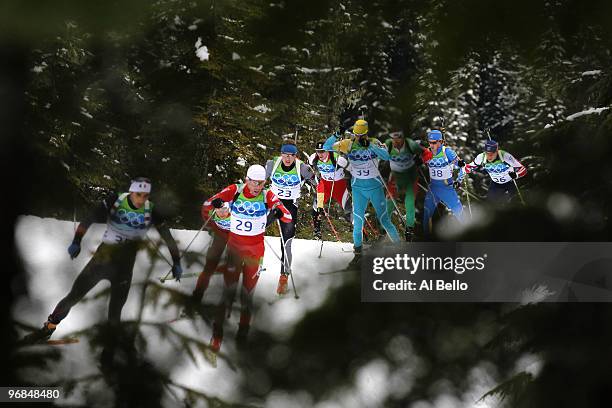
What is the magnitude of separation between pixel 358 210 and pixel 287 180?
68cm

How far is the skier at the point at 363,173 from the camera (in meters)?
4.67

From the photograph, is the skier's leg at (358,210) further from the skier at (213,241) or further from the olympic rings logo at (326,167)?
the skier at (213,241)

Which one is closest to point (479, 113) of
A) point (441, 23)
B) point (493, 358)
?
point (441, 23)

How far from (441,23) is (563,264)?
1.76 metres

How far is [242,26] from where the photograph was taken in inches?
201

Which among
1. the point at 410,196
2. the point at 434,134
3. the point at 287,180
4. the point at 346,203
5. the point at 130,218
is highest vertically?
the point at 434,134

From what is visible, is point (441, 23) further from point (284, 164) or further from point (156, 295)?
point (156, 295)

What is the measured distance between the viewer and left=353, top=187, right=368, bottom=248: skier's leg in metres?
4.85

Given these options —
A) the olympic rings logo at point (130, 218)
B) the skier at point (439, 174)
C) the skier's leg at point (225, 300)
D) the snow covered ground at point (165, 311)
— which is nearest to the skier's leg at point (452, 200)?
the skier at point (439, 174)

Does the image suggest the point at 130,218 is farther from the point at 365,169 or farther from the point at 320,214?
the point at 365,169

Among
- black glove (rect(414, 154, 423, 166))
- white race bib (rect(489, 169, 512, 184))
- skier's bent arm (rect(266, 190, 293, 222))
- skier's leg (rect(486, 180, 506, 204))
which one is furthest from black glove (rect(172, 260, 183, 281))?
white race bib (rect(489, 169, 512, 184))

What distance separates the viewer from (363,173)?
4.78 meters

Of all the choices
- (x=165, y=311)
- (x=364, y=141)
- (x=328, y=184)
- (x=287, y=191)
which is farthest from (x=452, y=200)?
(x=165, y=311)

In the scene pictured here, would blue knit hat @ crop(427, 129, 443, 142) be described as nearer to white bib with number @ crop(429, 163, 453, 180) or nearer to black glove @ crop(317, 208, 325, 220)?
white bib with number @ crop(429, 163, 453, 180)
